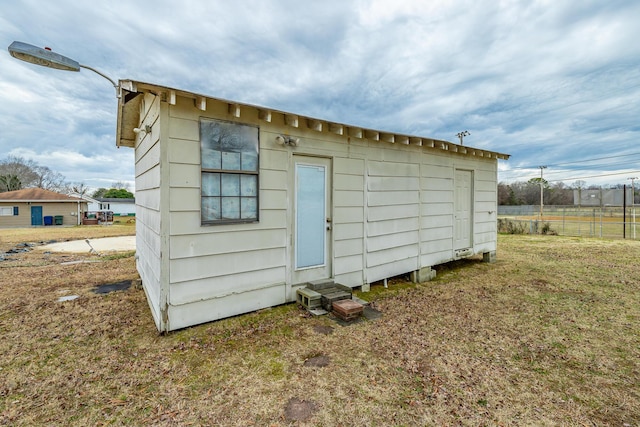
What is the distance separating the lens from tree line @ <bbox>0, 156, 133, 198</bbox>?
31016mm

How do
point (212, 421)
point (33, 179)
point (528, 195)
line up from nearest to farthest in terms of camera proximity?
point (212, 421) → point (33, 179) → point (528, 195)

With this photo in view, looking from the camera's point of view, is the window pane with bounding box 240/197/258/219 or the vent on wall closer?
the window pane with bounding box 240/197/258/219

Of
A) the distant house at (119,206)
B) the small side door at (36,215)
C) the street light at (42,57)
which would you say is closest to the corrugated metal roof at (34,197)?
the small side door at (36,215)

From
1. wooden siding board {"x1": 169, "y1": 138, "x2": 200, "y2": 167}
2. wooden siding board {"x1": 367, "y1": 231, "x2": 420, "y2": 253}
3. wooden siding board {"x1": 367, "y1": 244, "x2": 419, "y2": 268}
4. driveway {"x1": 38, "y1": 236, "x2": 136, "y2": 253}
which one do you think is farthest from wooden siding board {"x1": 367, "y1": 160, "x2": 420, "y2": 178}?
driveway {"x1": 38, "y1": 236, "x2": 136, "y2": 253}

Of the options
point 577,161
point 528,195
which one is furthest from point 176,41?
point 528,195

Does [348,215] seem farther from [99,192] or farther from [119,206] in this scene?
[99,192]

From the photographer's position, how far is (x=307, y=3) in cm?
569

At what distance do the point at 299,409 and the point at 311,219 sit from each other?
8.10 ft

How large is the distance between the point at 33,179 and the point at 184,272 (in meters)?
48.9

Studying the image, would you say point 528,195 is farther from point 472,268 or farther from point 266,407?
point 266,407

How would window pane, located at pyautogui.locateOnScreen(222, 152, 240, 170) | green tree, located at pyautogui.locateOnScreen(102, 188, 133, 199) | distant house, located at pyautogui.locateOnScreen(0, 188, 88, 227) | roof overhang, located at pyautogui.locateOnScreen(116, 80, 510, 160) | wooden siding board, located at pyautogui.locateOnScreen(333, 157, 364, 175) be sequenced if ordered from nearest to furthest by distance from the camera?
roof overhang, located at pyautogui.locateOnScreen(116, 80, 510, 160) → window pane, located at pyautogui.locateOnScreen(222, 152, 240, 170) → wooden siding board, located at pyautogui.locateOnScreen(333, 157, 364, 175) → distant house, located at pyautogui.locateOnScreen(0, 188, 88, 227) → green tree, located at pyautogui.locateOnScreen(102, 188, 133, 199)

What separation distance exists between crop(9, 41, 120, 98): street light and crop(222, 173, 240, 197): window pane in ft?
6.62

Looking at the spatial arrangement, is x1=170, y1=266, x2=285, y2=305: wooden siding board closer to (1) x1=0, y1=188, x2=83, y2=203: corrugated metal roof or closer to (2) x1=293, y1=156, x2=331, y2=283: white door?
(2) x1=293, y1=156, x2=331, y2=283: white door

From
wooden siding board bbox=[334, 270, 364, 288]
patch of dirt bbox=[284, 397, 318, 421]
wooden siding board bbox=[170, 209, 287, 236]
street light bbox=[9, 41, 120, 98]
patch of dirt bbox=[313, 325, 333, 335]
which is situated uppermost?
street light bbox=[9, 41, 120, 98]
